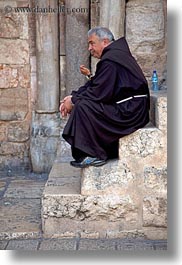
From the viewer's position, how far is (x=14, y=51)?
627 cm

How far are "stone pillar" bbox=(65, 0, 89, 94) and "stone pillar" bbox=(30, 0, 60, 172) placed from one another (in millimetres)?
164

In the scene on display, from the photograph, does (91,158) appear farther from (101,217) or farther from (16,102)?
(16,102)

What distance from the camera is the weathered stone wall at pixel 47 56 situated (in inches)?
228

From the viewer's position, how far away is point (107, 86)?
409 centimetres

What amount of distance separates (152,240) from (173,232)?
3.56 ft

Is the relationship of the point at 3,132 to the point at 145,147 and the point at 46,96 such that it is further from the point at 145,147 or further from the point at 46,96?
the point at 145,147

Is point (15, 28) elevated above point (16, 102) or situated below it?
above

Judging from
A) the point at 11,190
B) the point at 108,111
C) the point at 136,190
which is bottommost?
the point at 11,190

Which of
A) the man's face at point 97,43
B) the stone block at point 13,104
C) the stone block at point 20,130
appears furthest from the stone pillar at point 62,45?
the man's face at point 97,43

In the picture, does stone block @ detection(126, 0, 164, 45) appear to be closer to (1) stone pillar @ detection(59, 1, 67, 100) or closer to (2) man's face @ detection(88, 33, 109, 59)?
(1) stone pillar @ detection(59, 1, 67, 100)

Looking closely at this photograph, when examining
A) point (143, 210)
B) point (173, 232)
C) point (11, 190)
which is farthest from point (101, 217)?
point (11, 190)

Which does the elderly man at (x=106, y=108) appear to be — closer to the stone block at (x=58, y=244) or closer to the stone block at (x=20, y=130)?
the stone block at (x=58, y=244)

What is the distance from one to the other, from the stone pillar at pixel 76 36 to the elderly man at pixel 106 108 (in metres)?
1.74

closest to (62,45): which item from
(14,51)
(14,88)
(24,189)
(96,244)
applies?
(14,51)
